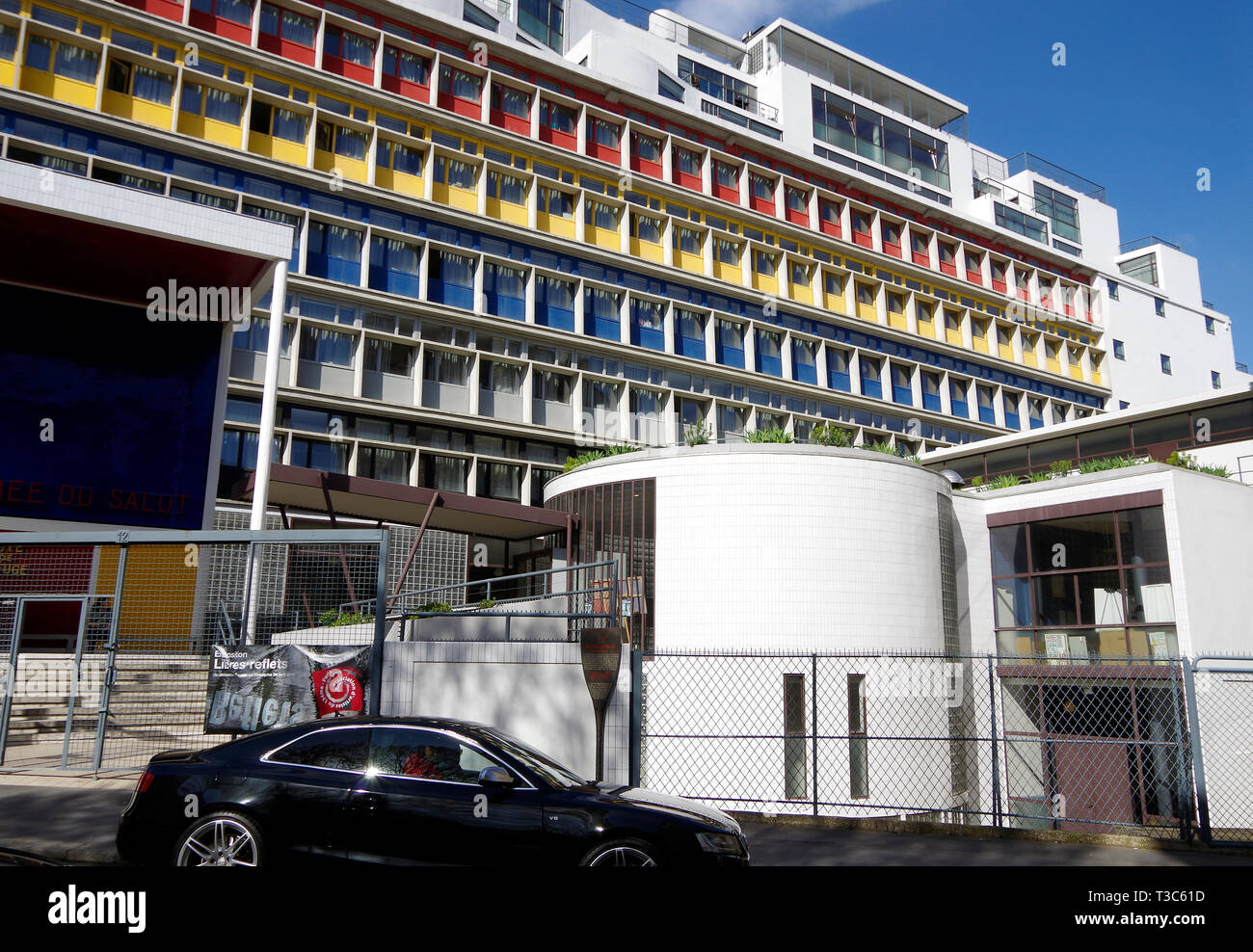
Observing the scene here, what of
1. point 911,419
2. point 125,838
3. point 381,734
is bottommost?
point 125,838

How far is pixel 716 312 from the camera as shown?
128ft

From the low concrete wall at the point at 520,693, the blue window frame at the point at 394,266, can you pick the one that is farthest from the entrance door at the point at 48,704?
the blue window frame at the point at 394,266

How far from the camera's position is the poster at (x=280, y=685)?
10.0 metres

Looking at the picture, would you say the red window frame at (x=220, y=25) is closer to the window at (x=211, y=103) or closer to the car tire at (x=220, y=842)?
the window at (x=211, y=103)

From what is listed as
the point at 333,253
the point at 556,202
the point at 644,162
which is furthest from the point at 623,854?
the point at 644,162

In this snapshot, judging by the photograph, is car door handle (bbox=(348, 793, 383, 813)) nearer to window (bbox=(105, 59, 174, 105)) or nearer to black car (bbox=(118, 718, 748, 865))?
black car (bbox=(118, 718, 748, 865))

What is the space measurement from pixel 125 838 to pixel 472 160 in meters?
31.3

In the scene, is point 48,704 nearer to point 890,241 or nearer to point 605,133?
point 605,133

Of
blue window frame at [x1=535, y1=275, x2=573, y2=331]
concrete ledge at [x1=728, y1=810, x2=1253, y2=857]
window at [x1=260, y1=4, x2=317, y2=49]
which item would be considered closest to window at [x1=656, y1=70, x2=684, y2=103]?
blue window frame at [x1=535, y1=275, x2=573, y2=331]

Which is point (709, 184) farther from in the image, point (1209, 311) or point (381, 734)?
point (1209, 311)

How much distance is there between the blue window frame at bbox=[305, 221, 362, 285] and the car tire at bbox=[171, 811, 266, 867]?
26.4 m

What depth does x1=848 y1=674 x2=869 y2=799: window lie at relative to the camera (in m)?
16.3

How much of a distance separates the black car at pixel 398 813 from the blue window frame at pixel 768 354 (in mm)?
34398
